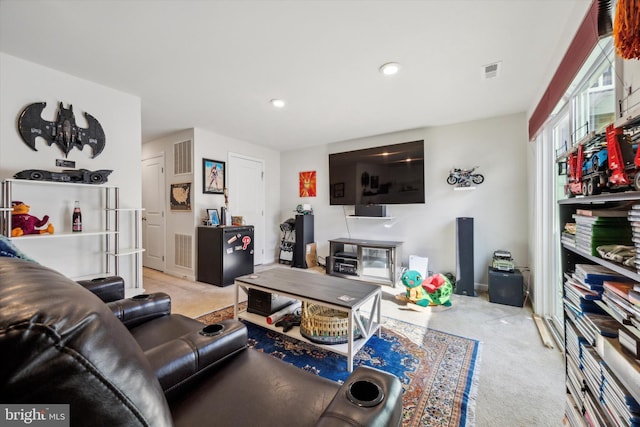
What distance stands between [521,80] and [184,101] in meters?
3.50

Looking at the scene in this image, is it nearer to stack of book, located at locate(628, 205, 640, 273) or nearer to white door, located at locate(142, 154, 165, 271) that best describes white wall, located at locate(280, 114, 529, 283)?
stack of book, located at locate(628, 205, 640, 273)

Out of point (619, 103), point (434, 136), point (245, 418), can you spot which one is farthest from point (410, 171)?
point (245, 418)

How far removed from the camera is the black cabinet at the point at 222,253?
11.6ft

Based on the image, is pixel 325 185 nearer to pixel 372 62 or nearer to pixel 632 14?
pixel 372 62

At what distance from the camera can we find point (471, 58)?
2076 mm

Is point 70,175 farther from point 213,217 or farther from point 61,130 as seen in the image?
point 213,217

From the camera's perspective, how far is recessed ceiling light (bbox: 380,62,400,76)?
215 cm

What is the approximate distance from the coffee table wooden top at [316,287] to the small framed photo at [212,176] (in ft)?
6.95

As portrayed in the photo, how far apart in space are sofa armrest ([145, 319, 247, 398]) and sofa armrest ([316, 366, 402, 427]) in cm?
57

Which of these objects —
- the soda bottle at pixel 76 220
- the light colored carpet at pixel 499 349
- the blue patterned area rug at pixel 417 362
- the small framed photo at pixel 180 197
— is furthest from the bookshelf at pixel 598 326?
the small framed photo at pixel 180 197

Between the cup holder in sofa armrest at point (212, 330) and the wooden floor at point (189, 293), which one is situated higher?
the cup holder in sofa armrest at point (212, 330)

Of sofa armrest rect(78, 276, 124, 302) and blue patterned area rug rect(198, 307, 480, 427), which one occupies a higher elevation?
sofa armrest rect(78, 276, 124, 302)

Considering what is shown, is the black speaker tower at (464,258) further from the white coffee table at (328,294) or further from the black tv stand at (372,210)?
the white coffee table at (328,294)

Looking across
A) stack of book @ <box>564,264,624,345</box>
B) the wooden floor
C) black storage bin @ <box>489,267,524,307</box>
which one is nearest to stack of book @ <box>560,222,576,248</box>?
stack of book @ <box>564,264,624,345</box>
